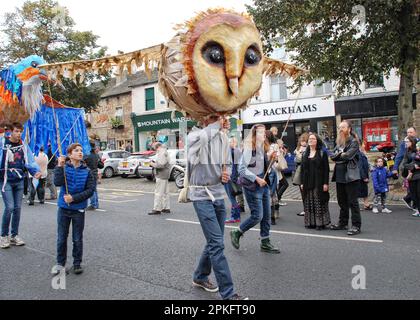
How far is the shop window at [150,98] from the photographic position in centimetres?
2868

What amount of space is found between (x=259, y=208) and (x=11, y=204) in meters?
3.80

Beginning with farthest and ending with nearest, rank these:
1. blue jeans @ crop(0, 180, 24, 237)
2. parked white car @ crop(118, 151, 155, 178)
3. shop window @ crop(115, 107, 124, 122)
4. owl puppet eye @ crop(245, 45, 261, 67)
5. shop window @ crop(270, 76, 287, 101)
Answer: shop window @ crop(115, 107, 124, 122) < shop window @ crop(270, 76, 287, 101) < parked white car @ crop(118, 151, 155, 178) < blue jeans @ crop(0, 180, 24, 237) < owl puppet eye @ crop(245, 45, 261, 67)

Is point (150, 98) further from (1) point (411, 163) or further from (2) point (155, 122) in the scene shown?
(1) point (411, 163)

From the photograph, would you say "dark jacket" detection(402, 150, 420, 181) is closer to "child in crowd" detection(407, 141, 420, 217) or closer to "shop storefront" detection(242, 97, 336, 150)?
"child in crowd" detection(407, 141, 420, 217)

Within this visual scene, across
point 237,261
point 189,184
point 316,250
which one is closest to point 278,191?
point 316,250

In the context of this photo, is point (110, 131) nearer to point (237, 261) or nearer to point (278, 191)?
point (278, 191)

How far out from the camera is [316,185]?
22.4ft

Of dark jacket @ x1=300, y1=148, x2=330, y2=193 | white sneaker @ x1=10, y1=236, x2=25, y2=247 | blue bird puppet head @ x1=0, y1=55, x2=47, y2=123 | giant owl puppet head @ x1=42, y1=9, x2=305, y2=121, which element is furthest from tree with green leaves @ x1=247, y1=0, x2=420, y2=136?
white sneaker @ x1=10, y1=236, x2=25, y2=247

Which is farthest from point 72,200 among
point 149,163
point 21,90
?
point 149,163

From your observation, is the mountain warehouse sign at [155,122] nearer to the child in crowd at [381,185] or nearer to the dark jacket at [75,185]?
the child in crowd at [381,185]

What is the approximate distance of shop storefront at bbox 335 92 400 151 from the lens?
1872 centimetres

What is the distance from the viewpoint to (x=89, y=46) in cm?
2203

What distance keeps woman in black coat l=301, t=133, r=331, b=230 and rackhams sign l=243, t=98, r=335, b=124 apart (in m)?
14.2

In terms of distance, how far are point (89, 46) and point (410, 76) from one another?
17326mm
